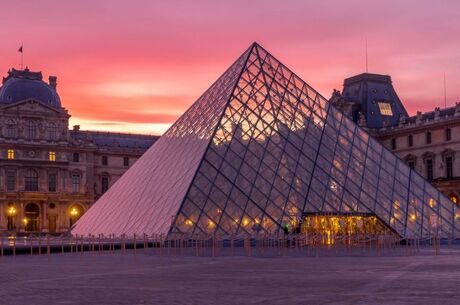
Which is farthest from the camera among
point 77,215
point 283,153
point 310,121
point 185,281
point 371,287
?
point 77,215

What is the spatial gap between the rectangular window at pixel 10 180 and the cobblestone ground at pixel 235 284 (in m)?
68.8

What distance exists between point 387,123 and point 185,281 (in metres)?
73.8

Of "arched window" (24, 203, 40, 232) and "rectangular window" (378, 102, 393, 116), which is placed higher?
"rectangular window" (378, 102, 393, 116)

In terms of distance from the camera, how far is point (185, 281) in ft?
51.1

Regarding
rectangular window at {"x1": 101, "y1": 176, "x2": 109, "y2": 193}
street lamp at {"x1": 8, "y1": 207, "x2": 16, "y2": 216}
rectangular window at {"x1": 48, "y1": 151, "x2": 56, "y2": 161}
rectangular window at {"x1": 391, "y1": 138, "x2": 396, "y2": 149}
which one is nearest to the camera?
rectangular window at {"x1": 391, "y1": 138, "x2": 396, "y2": 149}

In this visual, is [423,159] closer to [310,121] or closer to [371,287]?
[310,121]

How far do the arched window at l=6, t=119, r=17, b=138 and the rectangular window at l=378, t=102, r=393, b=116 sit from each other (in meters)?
39.9

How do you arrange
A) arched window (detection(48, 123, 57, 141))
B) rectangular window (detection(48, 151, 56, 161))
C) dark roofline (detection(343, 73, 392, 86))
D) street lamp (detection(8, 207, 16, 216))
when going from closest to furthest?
street lamp (detection(8, 207, 16, 216)) → arched window (detection(48, 123, 57, 141)) → rectangular window (detection(48, 151, 56, 161)) → dark roofline (detection(343, 73, 392, 86))

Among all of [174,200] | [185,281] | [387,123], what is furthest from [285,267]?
[387,123]

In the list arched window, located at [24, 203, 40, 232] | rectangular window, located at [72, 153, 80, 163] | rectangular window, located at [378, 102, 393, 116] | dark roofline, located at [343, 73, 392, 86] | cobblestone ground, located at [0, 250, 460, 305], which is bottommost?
cobblestone ground, located at [0, 250, 460, 305]

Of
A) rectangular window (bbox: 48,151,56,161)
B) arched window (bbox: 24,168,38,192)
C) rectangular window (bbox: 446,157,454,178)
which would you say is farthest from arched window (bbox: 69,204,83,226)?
rectangular window (bbox: 446,157,454,178)

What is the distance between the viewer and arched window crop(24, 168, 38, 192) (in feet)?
291

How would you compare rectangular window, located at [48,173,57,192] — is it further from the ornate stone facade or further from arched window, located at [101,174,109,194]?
arched window, located at [101,174,109,194]

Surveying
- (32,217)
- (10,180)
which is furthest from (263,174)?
(32,217)
